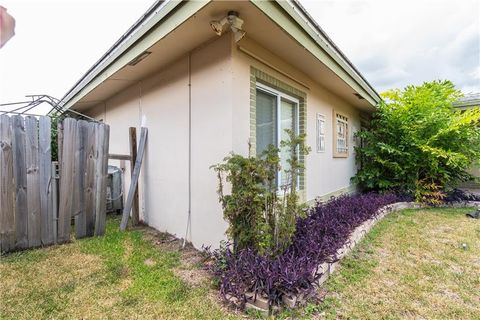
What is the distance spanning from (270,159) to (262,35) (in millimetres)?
1686

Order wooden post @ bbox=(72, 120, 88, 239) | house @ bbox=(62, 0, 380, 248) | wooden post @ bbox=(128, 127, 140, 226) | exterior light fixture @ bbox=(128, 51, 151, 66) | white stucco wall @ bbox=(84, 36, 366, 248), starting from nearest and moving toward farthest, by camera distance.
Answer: house @ bbox=(62, 0, 380, 248) → white stucco wall @ bbox=(84, 36, 366, 248) → exterior light fixture @ bbox=(128, 51, 151, 66) → wooden post @ bbox=(72, 120, 88, 239) → wooden post @ bbox=(128, 127, 140, 226)

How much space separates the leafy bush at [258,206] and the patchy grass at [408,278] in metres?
0.75

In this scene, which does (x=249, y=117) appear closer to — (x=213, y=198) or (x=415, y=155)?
(x=213, y=198)

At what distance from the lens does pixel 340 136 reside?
7023 millimetres

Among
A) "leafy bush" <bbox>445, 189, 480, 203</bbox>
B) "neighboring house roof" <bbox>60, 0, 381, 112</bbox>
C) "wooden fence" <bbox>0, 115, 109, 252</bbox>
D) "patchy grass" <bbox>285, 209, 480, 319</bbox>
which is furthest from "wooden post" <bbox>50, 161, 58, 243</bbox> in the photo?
"leafy bush" <bbox>445, 189, 480, 203</bbox>

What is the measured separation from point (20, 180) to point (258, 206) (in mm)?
3324

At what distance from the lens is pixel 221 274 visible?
8.55 feet

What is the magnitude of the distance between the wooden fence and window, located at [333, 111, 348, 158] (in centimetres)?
547

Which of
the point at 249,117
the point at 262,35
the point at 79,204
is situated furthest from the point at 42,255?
the point at 262,35

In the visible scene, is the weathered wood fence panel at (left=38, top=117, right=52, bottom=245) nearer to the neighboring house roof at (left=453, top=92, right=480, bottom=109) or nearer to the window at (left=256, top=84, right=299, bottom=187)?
the window at (left=256, top=84, right=299, bottom=187)

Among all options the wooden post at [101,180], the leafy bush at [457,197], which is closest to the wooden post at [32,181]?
the wooden post at [101,180]

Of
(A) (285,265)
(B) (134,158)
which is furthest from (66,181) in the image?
(A) (285,265)

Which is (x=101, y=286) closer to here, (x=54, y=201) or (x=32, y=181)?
(x=54, y=201)

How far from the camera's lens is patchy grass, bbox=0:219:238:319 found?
6.98ft
